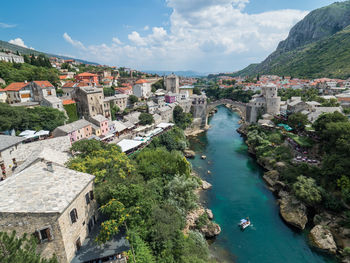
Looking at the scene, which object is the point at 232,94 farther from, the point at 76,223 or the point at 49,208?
the point at 49,208

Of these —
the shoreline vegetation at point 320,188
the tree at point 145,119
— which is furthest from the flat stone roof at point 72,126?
the shoreline vegetation at point 320,188

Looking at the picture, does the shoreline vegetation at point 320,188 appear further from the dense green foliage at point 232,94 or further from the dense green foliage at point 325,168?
the dense green foliage at point 232,94

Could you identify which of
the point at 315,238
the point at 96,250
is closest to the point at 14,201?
the point at 96,250

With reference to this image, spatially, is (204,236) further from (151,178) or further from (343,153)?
(343,153)

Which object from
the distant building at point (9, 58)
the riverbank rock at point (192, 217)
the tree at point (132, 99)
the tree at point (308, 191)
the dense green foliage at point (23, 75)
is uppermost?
the distant building at point (9, 58)

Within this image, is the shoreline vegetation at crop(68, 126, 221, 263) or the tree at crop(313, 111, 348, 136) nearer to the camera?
the shoreline vegetation at crop(68, 126, 221, 263)

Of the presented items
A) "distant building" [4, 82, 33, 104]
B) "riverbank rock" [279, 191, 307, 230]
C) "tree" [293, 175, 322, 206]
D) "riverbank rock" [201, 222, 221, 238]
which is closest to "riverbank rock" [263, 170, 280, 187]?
"riverbank rock" [279, 191, 307, 230]

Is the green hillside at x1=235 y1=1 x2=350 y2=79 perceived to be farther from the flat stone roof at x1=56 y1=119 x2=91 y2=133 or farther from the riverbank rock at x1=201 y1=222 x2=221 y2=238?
the flat stone roof at x1=56 y1=119 x2=91 y2=133
